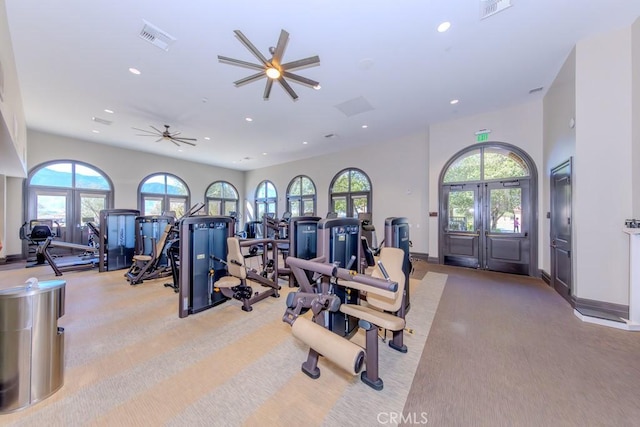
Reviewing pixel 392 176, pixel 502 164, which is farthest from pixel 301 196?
pixel 502 164

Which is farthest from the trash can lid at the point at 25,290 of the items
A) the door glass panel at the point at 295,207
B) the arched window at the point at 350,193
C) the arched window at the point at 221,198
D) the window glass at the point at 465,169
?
the arched window at the point at 221,198

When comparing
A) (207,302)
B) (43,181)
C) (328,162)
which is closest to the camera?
(207,302)

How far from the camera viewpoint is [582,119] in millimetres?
3424

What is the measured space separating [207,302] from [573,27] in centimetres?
652

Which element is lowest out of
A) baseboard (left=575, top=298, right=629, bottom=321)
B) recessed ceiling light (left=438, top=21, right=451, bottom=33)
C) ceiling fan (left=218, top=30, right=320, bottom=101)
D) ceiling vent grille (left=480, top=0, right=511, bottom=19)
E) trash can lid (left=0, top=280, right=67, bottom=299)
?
baseboard (left=575, top=298, right=629, bottom=321)

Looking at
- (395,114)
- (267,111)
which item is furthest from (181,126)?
(395,114)

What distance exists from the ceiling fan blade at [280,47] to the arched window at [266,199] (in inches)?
340

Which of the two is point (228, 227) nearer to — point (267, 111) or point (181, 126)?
point (267, 111)

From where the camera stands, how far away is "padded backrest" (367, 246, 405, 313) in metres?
2.32

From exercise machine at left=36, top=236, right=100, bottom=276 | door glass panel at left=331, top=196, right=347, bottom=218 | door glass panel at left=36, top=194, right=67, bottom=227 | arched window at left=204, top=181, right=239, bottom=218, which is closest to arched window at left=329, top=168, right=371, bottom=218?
door glass panel at left=331, top=196, right=347, bottom=218

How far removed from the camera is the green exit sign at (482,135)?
5.77m

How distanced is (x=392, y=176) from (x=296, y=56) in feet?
17.2

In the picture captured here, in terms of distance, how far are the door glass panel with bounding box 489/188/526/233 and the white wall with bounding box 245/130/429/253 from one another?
171cm

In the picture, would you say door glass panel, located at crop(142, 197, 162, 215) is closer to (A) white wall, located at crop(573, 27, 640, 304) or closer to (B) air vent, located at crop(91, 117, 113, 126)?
(B) air vent, located at crop(91, 117, 113, 126)
